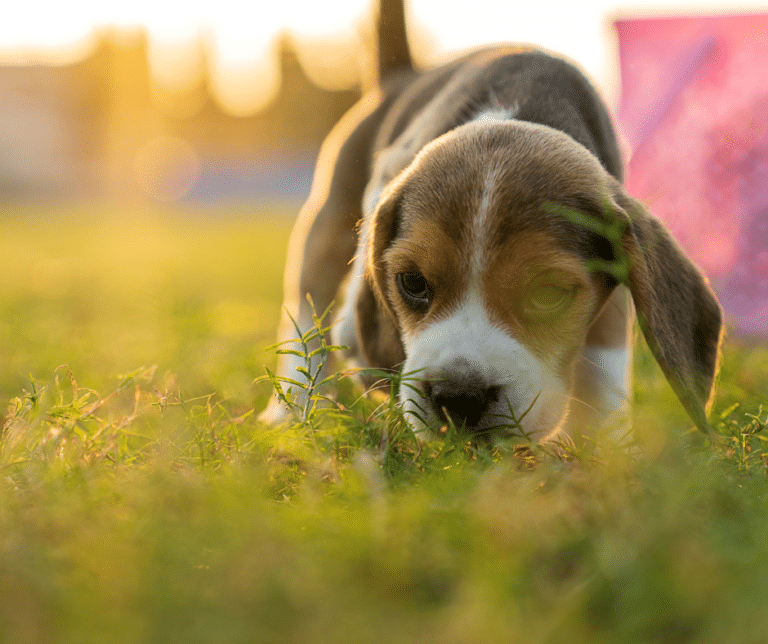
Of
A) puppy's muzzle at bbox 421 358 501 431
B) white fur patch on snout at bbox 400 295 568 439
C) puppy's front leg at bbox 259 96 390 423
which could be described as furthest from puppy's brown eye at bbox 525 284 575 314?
puppy's front leg at bbox 259 96 390 423

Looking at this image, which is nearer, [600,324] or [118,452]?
[118,452]

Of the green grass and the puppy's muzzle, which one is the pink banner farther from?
the puppy's muzzle

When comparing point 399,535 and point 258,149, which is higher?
point 399,535

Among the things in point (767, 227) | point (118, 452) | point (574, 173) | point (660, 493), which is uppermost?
point (574, 173)

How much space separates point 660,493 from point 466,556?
51 centimetres

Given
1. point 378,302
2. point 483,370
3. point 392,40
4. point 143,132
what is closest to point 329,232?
point 378,302

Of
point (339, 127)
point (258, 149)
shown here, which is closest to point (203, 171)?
point (258, 149)

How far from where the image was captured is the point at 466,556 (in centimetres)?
159

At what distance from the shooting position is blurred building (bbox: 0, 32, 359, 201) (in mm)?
44750

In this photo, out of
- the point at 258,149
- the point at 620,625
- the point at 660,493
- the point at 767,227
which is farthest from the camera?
the point at 258,149

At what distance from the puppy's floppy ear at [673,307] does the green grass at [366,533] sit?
215 millimetres

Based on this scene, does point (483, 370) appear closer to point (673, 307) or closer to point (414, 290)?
point (414, 290)

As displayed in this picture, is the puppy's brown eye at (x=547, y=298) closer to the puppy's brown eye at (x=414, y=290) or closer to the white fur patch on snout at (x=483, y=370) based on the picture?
the white fur patch on snout at (x=483, y=370)

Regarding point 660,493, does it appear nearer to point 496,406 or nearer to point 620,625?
point 620,625
